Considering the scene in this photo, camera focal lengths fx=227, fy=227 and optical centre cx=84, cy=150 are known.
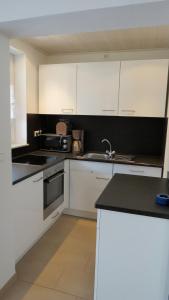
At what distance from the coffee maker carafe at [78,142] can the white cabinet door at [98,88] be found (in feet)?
1.14

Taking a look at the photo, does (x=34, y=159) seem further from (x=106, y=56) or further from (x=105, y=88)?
(x=106, y=56)

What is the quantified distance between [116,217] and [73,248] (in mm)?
1277

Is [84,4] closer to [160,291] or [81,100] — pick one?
[160,291]

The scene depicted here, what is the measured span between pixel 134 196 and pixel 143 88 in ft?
5.62

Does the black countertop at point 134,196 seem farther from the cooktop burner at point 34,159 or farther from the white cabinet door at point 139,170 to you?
the cooktop burner at point 34,159

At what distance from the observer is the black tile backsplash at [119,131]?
3.17 m

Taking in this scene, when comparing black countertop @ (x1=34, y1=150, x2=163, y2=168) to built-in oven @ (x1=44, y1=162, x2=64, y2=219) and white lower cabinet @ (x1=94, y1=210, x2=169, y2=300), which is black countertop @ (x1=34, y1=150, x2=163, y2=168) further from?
white lower cabinet @ (x1=94, y1=210, x2=169, y2=300)

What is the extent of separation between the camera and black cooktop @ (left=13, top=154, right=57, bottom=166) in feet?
8.94

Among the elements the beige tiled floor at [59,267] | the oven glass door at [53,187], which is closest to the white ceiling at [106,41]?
the oven glass door at [53,187]

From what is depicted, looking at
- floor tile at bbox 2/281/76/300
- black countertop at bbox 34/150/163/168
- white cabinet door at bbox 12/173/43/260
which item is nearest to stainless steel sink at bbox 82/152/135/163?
black countertop at bbox 34/150/163/168

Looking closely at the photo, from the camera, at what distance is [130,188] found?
1.72m

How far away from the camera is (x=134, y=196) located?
5.10ft

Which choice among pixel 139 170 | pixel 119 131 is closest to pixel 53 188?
pixel 139 170

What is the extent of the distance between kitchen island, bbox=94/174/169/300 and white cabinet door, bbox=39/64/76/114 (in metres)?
1.92
